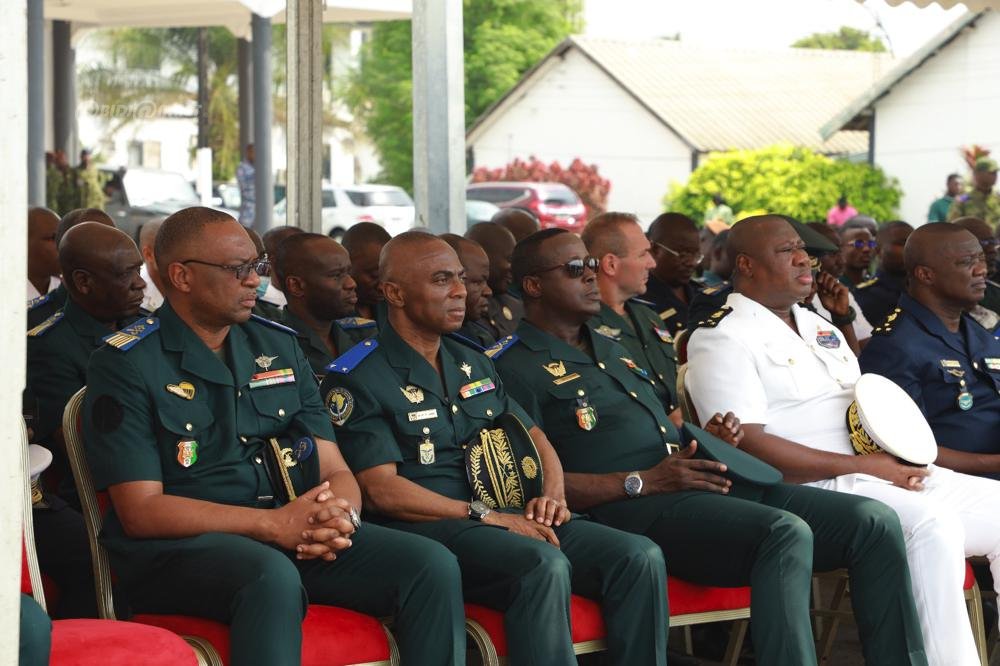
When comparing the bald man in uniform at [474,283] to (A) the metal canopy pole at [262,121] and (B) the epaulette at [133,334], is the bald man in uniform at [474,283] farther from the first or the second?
(A) the metal canopy pole at [262,121]

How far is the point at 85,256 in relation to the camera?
478 centimetres

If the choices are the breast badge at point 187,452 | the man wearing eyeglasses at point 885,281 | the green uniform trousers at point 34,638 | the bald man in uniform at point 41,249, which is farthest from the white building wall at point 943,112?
the green uniform trousers at point 34,638

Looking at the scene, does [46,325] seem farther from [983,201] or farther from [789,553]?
[983,201]

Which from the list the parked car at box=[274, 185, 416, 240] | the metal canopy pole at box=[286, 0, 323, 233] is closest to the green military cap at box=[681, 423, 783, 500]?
the metal canopy pole at box=[286, 0, 323, 233]

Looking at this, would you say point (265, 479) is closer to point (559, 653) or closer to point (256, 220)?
point (559, 653)

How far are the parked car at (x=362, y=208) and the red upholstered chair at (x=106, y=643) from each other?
2505 centimetres

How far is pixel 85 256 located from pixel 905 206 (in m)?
27.7

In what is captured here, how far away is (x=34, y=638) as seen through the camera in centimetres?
285

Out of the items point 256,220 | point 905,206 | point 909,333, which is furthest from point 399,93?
point 909,333

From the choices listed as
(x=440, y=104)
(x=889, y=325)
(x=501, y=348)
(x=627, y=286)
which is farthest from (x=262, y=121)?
(x=501, y=348)

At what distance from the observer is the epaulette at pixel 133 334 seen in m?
3.58

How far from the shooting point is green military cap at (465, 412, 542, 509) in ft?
13.3

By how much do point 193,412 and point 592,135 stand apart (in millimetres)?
39067

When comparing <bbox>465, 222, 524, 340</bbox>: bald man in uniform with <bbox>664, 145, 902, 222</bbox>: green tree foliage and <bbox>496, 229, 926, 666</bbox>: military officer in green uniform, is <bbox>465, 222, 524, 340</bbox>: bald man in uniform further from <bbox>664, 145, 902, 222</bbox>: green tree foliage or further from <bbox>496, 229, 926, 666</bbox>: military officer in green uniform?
<bbox>664, 145, 902, 222</bbox>: green tree foliage
